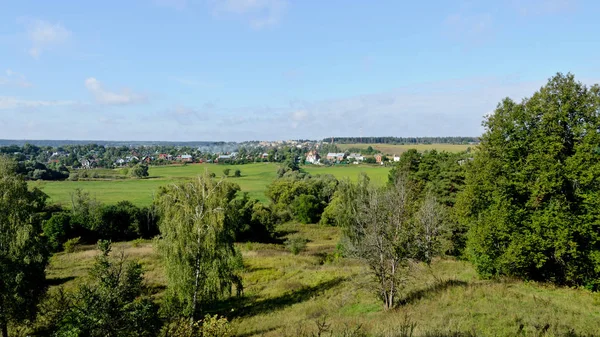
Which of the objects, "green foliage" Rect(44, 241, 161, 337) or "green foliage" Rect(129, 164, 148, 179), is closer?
"green foliage" Rect(44, 241, 161, 337)

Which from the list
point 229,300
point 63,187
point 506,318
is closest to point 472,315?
point 506,318

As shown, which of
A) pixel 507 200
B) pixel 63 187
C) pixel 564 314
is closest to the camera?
pixel 564 314

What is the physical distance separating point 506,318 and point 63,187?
356 ft

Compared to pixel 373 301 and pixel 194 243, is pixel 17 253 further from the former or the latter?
pixel 373 301

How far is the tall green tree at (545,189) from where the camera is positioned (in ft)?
57.7

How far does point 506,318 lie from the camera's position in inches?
491

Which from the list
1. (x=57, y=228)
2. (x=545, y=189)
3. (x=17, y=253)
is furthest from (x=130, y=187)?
(x=545, y=189)

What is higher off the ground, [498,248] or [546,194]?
[546,194]

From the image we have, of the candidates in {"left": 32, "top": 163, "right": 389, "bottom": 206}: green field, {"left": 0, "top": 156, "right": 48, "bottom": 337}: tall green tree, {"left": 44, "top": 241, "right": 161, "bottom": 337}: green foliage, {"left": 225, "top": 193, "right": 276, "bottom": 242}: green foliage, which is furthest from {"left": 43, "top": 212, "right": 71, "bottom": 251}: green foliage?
{"left": 44, "top": 241, "right": 161, "bottom": 337}: green foliage

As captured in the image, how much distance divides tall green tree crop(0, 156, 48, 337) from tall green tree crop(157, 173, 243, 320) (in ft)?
21.6

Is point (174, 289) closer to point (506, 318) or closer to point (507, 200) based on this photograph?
point (506, 318)

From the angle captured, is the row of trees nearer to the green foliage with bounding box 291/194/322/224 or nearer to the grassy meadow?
the grassy meadow

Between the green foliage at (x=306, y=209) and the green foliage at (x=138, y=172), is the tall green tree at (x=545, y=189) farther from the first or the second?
the green foliage at (x=138, y=172)

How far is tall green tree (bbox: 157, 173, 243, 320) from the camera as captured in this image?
1822cm
